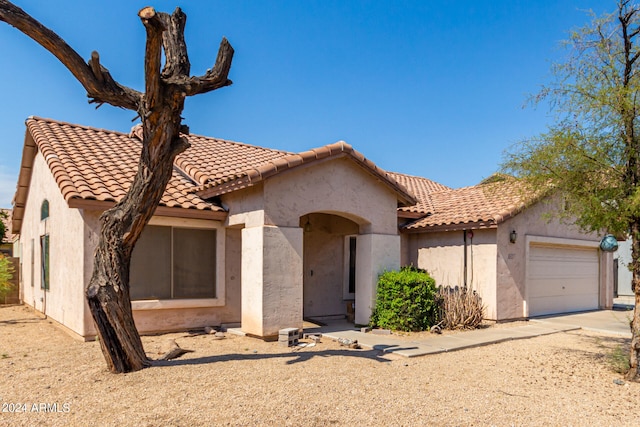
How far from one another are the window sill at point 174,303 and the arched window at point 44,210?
15.9 feet

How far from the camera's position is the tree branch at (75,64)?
21.4ft

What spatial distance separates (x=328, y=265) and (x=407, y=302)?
3645mm

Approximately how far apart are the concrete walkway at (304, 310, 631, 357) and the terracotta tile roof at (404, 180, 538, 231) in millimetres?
2956

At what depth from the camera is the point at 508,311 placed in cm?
1336

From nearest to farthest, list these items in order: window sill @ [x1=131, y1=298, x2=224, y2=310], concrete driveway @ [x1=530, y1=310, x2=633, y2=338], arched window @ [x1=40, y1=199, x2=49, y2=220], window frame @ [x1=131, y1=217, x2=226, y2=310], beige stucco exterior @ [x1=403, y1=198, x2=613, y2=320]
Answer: window sill @ [x1=131, y1=298, x2=224, y2=310], window frame @ [x1=131, y1=217, x2=226, y2=310], concrete driveway @ [x1=530, y1=310, x2=633, y2=338], arched window @ [x1=40, y1=199, x2=49, y2=220], beige stucco exterior @ [x1=403, y1=198, x2=613, y2=320]

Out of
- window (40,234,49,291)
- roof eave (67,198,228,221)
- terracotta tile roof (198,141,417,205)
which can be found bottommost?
window (40,234,49,291)

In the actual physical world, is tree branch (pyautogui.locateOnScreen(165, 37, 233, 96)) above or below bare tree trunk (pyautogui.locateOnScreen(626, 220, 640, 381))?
above

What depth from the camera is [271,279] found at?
1005cm

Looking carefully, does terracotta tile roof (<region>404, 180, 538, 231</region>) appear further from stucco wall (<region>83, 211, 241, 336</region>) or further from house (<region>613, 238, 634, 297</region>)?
house (<region>613, 238, 634, 297</region>)

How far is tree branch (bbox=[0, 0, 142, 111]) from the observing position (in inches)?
257

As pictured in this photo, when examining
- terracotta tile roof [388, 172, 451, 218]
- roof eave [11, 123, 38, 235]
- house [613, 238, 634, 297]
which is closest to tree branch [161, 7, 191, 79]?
terracotta tile roof [388, 172, 451, 218]

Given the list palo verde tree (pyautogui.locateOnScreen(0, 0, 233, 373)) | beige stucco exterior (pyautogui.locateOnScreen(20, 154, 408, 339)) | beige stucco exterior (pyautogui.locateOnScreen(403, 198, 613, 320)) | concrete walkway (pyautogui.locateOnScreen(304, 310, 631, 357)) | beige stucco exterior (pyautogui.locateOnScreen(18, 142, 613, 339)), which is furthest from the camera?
beige stucco exterior (pyautogui.locateOnScreen(403, 198, 613, 320))

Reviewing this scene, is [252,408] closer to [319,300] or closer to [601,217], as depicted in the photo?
[601,217]

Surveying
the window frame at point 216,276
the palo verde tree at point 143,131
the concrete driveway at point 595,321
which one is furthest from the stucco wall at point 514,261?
the palo verde tree at point 143,131
